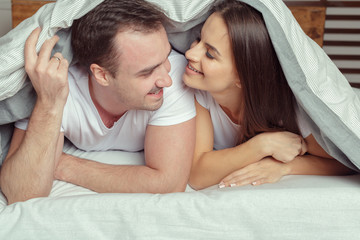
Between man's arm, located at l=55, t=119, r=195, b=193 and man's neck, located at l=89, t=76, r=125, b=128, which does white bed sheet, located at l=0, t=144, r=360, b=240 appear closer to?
man's arm, located at l=55, t=119, r=195, b=193

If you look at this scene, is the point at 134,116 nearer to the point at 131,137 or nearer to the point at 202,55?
the point at 131,137

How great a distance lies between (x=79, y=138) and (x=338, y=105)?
2.74 ft

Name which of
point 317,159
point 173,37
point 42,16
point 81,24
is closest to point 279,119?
point 317,159

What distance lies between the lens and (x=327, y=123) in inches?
42.9

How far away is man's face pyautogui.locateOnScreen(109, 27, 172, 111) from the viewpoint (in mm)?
1188

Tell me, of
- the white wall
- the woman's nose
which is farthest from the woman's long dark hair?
the white wall

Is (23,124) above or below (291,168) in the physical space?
→ above

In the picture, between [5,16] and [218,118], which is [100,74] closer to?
[218,118]

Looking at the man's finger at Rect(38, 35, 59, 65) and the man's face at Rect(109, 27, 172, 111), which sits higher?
the man's finger at Rect(38, 35, 59, 65)

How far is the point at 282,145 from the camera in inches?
49.9

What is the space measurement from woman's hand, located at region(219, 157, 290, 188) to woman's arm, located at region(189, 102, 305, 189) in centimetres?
2

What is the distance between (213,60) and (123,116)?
1.25 ft

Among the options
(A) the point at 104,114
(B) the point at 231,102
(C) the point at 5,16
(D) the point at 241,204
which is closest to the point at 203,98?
(B) the point at 231,102

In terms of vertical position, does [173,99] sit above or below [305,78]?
below
